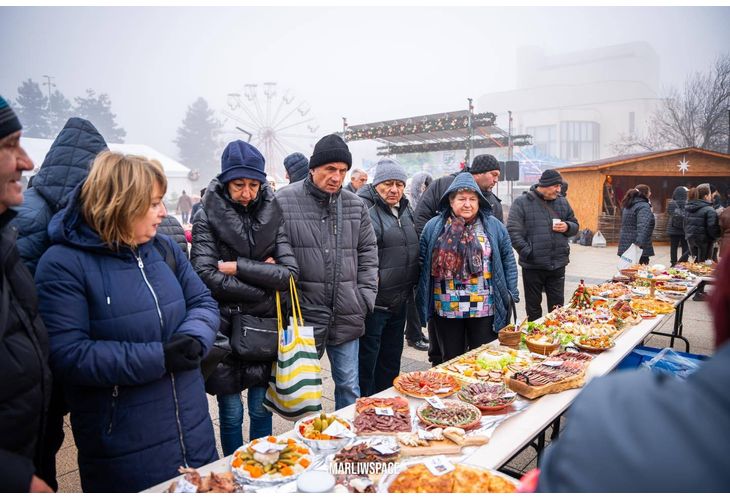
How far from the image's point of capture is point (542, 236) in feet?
16.9

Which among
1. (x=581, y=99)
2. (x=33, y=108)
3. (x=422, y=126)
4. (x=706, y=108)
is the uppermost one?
(x=581, y=99)

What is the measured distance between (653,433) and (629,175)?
19.1 meters

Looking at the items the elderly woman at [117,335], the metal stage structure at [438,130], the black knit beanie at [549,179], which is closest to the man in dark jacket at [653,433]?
the elderly woman at [117,335]

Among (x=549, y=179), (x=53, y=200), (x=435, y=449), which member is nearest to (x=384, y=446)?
(x=435, y=449)

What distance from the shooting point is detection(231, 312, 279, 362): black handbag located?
247 centimetres

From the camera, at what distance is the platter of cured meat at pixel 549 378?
231 centimetres

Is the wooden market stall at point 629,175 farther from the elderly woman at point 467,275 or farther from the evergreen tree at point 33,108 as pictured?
the evergreen tree at point 33,108

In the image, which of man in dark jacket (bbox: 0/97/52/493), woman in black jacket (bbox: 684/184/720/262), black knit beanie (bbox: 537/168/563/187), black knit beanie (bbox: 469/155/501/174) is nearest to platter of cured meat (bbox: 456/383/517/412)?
man in dark jacket (bbox: 0/97/52/493)

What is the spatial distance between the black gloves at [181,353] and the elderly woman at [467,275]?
6.68ft

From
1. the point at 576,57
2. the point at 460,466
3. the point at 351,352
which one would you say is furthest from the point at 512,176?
the point at 576,57

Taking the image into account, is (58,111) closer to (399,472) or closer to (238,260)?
(238,260)

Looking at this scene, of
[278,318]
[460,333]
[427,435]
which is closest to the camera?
[427,435]

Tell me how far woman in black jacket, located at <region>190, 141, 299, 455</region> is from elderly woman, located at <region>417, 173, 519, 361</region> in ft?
4.27

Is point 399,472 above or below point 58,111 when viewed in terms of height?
below
